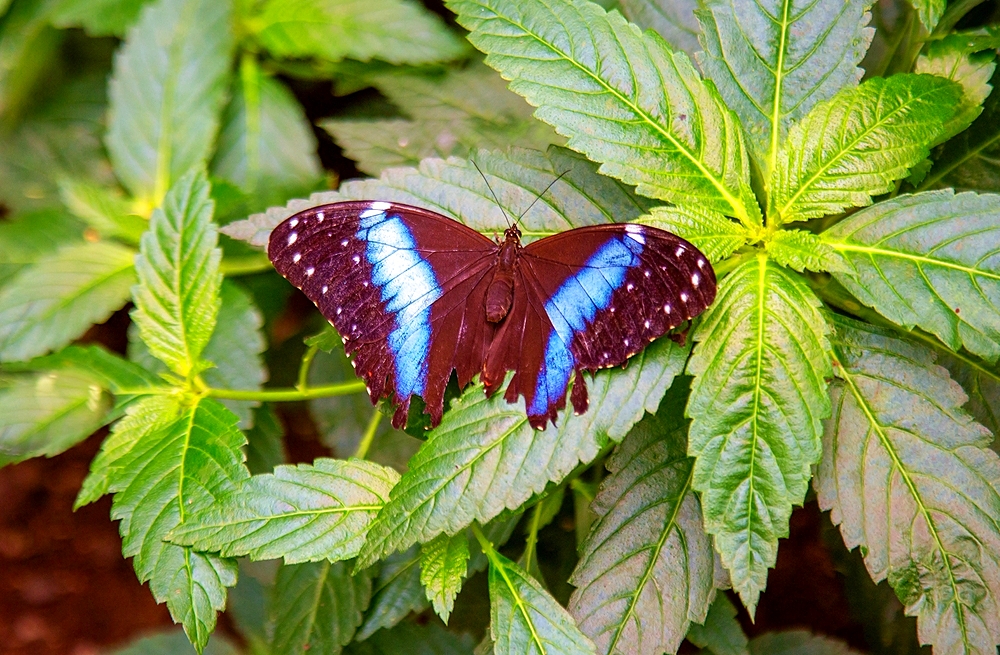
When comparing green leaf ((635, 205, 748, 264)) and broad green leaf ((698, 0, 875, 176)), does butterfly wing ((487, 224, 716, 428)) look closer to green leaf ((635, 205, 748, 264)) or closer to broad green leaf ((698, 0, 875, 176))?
green leaf ((635, 205, 748, 264))

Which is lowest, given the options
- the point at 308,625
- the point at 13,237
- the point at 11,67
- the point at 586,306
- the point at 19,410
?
the point at 308,625

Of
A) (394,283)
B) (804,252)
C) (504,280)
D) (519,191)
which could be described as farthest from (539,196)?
(804,252)

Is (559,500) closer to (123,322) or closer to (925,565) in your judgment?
(925,565)

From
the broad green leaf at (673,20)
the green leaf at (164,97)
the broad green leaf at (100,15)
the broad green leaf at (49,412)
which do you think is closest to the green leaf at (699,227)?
the broad green leaf at (673,20)

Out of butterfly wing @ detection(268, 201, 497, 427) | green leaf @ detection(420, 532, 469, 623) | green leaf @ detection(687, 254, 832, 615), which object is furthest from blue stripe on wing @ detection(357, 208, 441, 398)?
green leaf @ detection(687, 254, 832, 615)

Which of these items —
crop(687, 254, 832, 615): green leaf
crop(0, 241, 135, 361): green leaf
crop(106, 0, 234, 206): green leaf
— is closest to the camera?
crop(687, 254, 832, 615): green leaf

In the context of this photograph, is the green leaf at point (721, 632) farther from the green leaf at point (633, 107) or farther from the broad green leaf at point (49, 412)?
the broad green leaf at point (49, 412)

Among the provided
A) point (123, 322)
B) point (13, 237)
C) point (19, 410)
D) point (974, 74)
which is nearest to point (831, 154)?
point (974, 74)
